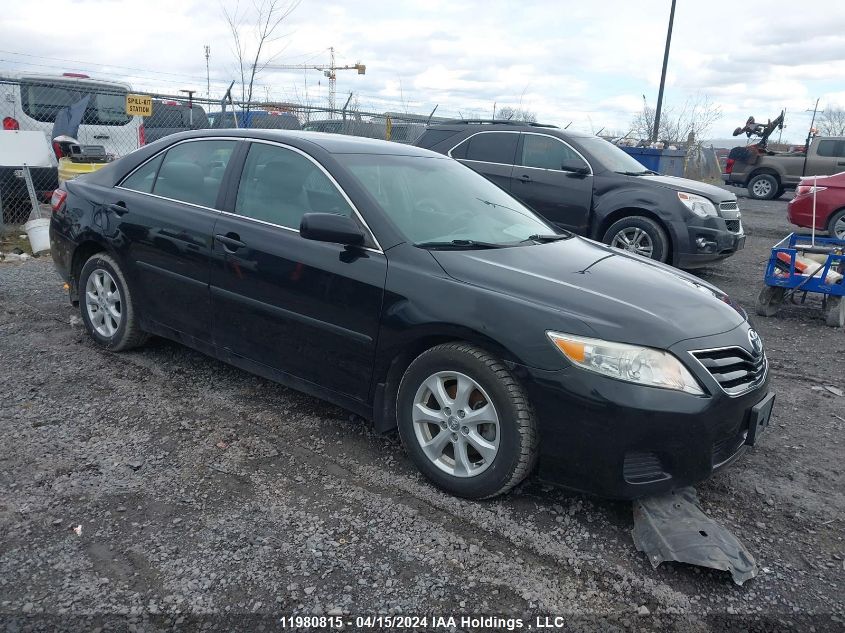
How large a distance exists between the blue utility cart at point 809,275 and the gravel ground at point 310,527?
2626 mm

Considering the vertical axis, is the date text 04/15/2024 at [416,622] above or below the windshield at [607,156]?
below

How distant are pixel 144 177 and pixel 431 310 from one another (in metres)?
Answer: 2.56

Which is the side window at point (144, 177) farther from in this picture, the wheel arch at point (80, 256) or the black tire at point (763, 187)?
the black tire at point (763, 187)

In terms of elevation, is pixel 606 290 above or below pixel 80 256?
above

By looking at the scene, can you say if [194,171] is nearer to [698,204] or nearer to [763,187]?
[698,204]

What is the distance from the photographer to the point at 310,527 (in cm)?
292

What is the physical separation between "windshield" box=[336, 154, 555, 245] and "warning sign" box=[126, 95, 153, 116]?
6.96 metres

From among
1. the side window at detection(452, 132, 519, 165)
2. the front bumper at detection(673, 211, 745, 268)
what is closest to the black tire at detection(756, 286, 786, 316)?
the front bumper at detection(673, 211, 745, 268)

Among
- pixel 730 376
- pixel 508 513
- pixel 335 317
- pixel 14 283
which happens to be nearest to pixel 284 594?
pixel 508 513

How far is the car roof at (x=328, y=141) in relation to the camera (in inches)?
155

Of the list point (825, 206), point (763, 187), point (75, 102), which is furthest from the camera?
point (763, 187)

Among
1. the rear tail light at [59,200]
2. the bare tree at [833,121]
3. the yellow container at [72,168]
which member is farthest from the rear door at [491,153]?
the bare tree at [833,121]

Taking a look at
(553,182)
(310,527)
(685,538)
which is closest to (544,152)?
(553,182)

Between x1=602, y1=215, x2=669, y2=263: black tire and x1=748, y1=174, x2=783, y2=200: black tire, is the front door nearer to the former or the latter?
x1=602, y1=215, x2=669, y2=263: black tire
